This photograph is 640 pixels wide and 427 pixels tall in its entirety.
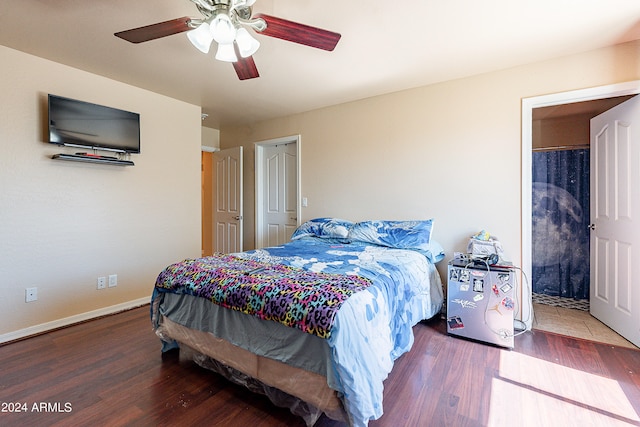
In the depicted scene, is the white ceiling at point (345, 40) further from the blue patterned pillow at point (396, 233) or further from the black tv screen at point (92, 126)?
the blue patterned pillow at point (396, 233)

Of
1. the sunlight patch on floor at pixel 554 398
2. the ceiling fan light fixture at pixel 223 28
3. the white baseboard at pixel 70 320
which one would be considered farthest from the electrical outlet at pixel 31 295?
the sunlight patch on floor at pixel 554 398

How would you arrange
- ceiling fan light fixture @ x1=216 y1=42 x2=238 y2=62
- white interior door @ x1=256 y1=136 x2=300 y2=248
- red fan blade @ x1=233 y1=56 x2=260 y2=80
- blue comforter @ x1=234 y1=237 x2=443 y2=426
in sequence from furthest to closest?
1. white interior door @ x1=256 y1=136 x2=300 y2=248
2. red fan blade @ x1=233 y1=56 x2=260 y2=80
3. ceiling fan light fixture @ x1=216 y1=42 x2=238 y2=62
4. blue comforter @ x1=234 y1=237 x2=443 y2=426

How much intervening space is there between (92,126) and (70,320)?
73.7 inches

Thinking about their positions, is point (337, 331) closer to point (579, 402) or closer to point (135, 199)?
point (579, 402)

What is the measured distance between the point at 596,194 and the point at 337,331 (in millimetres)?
3152

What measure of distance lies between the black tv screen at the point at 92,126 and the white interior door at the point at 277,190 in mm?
1746

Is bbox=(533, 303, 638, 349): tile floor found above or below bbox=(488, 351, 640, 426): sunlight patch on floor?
above

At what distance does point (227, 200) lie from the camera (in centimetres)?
458

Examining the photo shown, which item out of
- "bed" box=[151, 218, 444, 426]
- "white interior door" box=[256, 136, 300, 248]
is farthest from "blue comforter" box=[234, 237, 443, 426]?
"white interior door" box=[256, 136, 300, 248]

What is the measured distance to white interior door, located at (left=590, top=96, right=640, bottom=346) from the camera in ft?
7.42

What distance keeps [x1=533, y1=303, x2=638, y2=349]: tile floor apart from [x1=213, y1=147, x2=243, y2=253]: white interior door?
3760 millimetres

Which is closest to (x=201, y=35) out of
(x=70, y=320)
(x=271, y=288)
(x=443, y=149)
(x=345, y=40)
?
(x=345, y=40)

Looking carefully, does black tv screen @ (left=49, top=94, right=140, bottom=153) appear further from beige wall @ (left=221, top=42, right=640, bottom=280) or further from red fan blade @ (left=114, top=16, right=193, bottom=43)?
beige wall @ (left=221, top=42, right=640, bottom=280)

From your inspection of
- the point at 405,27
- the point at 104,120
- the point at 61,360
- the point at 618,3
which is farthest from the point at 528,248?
the point at 104,120
